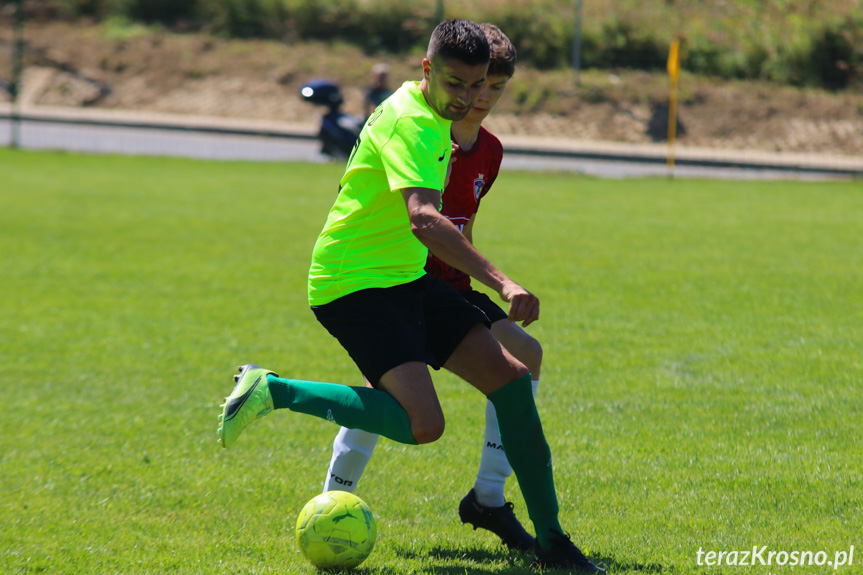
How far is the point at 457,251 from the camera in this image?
9.87ft

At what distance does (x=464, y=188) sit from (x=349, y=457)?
1.14 metres

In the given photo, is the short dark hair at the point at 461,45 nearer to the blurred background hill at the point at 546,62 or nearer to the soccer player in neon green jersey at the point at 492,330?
the soccer player in neon green jersey at the point at 492,330

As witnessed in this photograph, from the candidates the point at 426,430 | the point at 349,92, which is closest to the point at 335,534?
the point at 426,430

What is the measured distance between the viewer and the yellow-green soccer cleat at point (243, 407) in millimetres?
3355

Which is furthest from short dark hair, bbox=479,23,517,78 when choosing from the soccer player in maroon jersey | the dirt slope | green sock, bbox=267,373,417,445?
the dirt slope

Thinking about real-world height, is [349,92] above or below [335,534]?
below

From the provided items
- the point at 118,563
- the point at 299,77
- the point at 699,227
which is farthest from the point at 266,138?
the point at 118,563

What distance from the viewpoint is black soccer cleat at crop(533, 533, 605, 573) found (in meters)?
3.28

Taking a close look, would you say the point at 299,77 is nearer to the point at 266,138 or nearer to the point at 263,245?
the point at 266,138

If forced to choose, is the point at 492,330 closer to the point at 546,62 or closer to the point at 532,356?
the point at 532,356

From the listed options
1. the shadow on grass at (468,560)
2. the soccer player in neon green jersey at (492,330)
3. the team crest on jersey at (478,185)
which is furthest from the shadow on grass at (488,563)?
the team crest on jersey at (478,185)

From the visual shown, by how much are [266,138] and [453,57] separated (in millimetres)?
23055

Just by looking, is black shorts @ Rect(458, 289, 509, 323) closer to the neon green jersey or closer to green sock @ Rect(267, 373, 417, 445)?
the neon green jersey

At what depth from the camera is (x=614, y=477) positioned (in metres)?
4.28
